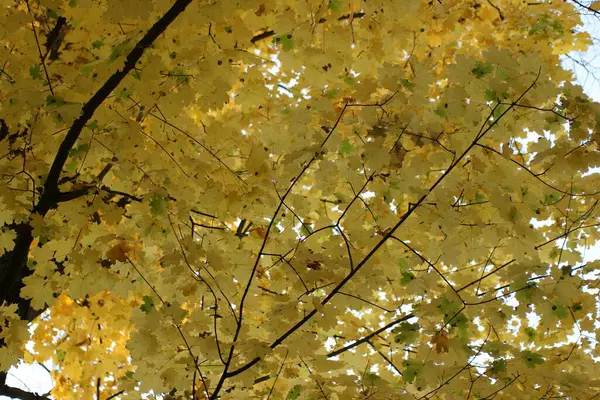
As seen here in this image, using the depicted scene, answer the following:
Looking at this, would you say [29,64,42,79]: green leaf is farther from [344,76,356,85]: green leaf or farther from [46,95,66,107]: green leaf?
[344,76,356,85]: green leaf

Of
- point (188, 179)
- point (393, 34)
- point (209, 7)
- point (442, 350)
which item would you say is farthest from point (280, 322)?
point (393, 34)

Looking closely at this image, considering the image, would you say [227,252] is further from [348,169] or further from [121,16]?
[121,16]

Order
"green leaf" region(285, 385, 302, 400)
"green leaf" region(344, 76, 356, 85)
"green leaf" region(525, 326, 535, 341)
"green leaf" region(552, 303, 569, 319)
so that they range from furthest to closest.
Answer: "green leaf" region(525, 326, 535, 341)
"green leaf" region(344, 76, 356, 85)
"green leaf" region(285, 385, 302, 400)
"green leaf" region(552, 303, 569, 319)

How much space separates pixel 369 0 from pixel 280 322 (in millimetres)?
1298

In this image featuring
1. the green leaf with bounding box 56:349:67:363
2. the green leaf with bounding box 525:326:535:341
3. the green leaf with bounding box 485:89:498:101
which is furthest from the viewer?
the green leaf with bounding box 56:349:67:363

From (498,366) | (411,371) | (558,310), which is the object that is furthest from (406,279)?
(558,310)

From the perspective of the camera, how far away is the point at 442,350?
197 cm

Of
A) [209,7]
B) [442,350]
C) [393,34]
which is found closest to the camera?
[209,7]

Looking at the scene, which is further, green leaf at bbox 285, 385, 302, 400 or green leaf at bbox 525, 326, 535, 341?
green leaf at bbox 525, 326, 535, 341

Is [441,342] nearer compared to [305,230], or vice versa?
[441,342]

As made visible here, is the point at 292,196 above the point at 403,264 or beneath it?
above

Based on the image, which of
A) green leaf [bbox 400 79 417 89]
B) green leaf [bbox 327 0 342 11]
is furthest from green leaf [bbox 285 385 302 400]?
green leaf [bbox 327 0 342 11]

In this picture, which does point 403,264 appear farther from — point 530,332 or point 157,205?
point 530,332

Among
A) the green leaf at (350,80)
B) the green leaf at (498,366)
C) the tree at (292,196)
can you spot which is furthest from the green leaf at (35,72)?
the green leaf at (498,366)
